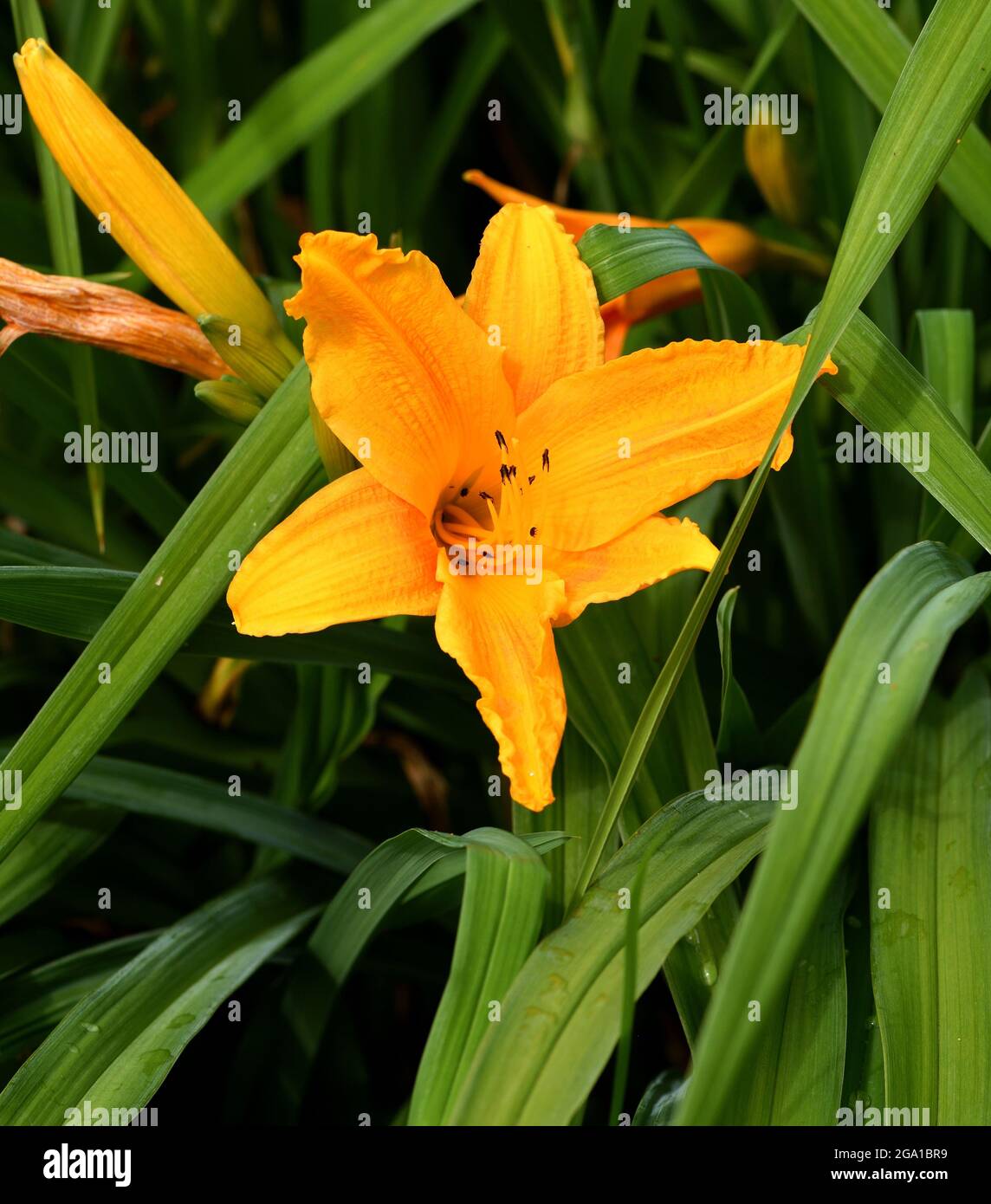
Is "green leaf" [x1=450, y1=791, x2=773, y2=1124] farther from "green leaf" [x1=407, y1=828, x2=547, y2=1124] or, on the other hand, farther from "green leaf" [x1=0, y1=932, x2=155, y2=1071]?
"green leaf" [x1=0, y1=932, x2=155, y2=1071]

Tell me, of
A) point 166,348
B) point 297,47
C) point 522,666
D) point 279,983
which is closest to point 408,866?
point 522,666

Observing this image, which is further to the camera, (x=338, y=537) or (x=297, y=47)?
(x=297, y=47)

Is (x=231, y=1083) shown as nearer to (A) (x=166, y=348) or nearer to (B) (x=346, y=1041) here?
(B) (x=346, y=1041)

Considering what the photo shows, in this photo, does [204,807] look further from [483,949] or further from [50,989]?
[483,949]

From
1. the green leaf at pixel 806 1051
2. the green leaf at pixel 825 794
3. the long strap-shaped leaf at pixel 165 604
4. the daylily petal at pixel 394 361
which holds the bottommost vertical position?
the green leaf at pixel 806 1051

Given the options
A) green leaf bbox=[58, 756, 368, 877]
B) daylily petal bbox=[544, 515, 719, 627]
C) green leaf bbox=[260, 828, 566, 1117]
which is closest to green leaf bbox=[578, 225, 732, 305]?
daylily petal bbox=[544, 515, 719, 627]

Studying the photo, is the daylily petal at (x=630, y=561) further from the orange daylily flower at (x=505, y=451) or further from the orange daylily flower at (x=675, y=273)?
the orange daylily flower at (x=675, y=273)

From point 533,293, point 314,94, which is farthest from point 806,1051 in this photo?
point 314,94

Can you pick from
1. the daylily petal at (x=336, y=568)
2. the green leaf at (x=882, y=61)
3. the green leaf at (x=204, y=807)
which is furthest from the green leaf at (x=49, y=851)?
the green leaf at (x=882, y=61)
